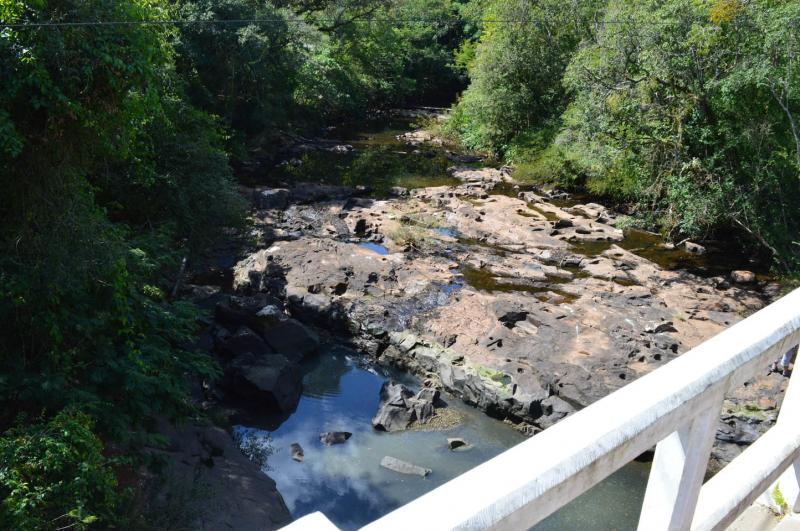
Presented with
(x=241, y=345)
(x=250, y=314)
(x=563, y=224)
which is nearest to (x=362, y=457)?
(x=241, y=345)

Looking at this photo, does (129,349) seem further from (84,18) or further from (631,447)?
(631,447)

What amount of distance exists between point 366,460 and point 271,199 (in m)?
12.4

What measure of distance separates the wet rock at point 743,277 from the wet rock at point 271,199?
12.1 m

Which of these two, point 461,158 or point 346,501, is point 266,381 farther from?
point 461,158

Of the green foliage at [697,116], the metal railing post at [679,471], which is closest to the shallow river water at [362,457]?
the metal railing post at [679,471]

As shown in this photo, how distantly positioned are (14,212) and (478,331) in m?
7.69

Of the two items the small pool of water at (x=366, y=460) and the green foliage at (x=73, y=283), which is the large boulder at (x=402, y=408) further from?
the green foliage at (x=73, y=283)

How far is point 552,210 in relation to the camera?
821 inches

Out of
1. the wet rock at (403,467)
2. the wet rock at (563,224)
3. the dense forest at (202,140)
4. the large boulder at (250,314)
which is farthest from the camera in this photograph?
the wet rock at (563,224)

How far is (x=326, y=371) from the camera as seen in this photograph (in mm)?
12156

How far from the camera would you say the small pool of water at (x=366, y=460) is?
28.1 ft

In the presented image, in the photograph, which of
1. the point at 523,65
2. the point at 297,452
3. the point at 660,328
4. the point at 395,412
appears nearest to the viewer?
the point at 297,452

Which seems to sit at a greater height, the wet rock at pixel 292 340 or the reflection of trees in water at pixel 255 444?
the wet rock at pixel 292 340

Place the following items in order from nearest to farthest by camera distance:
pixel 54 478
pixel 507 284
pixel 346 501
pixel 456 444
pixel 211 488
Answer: pixel 54 478, pixel 211 488, pixel 346 501, pixel 456 444, pixel 507 284
